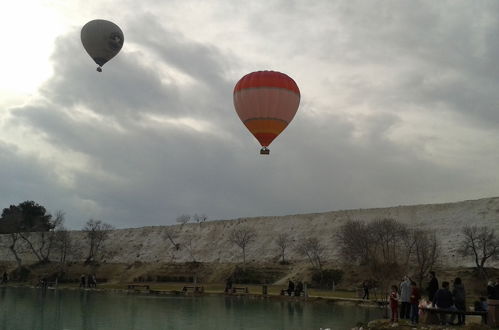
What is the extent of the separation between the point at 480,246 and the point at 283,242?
21.7m

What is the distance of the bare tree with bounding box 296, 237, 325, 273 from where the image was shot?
51.5 meters

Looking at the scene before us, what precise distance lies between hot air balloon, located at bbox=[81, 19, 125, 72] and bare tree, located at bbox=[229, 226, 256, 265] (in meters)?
33.9

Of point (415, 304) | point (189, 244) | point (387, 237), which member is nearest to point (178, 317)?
point (415, 304)

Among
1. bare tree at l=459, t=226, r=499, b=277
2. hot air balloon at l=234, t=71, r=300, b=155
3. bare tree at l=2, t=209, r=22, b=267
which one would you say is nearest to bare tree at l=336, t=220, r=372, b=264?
bare tree at l=459, t=226, r=499, b=277

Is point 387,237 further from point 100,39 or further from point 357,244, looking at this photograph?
point 100,39

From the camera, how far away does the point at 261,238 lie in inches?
2586

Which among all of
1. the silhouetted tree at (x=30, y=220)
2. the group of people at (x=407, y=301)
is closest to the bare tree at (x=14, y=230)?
the silhouetted tree at (x=30, y=220)

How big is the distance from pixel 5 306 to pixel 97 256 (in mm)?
47772

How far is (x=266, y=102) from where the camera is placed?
1016 inches

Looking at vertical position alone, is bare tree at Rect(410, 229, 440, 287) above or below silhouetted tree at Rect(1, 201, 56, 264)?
below

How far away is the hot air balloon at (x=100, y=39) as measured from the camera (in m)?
29.7

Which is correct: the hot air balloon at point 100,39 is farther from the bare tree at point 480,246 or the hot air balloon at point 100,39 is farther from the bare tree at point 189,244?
the bare tree at point 189,244

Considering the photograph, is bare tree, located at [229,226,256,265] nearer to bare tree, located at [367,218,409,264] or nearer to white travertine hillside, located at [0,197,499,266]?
white travertine hillside, located at [0,197,499,266]

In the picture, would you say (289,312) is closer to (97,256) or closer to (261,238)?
(261,238)
